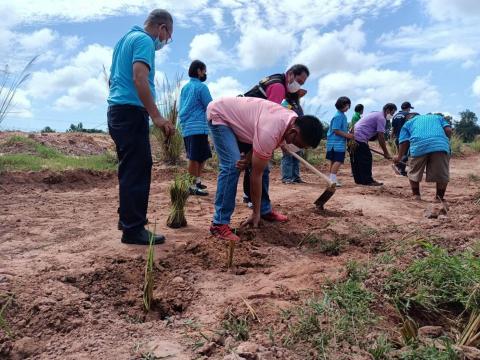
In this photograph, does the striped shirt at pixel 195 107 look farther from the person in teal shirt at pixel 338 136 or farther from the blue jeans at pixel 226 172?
the person in teal shirt at pixel 338 136

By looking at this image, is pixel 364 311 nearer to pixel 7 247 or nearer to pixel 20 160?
pixel 7 247

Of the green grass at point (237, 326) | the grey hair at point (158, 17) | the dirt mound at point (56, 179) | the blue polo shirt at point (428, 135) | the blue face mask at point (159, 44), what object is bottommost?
the green grass at point (237, 326)

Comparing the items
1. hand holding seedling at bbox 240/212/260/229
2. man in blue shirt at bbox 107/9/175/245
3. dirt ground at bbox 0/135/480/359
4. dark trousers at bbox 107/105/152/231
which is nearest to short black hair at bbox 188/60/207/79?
dirt ground at bbox 0/135/480/359

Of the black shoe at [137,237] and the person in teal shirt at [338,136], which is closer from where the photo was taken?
the black shoe at [137,237]

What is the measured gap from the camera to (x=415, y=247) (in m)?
3.07

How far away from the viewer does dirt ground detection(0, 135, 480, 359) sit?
1994 mm

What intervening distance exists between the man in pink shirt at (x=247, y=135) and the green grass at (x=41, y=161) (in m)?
4.12

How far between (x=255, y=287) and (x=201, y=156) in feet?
9.61

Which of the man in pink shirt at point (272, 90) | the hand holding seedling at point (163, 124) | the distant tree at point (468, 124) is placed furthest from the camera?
the distant tree at point (468, 124)

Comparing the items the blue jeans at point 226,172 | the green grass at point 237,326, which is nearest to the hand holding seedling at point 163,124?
the blue jeans at point 226,172

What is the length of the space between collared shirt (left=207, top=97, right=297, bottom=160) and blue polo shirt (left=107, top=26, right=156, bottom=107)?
1.85 feet

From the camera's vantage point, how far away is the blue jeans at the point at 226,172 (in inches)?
133

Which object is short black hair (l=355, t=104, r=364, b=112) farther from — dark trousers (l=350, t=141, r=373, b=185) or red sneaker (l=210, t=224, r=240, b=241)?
→ red sneaker (l=210, t=224, r=240, b=241)

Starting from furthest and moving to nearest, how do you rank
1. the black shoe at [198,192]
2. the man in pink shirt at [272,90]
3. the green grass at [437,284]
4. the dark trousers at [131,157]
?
the black shoe at [198,192]
the man in pink shirt at [272,90]
the dark trousers at [131,157]
the green grass at [437,284]
